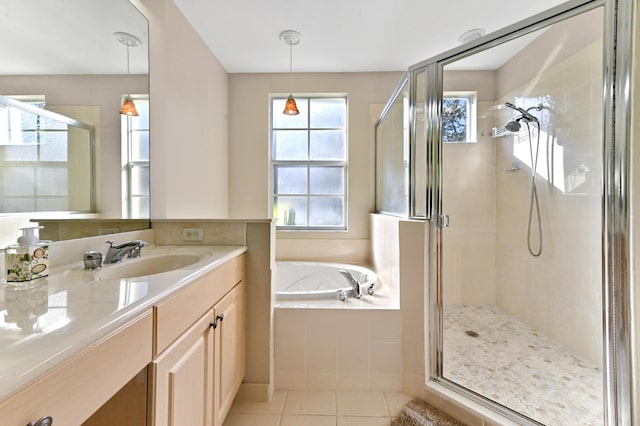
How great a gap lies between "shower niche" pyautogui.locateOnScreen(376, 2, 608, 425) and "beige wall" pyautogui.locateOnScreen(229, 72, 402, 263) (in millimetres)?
414

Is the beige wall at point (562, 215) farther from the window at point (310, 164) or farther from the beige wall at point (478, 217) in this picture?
the window at point (310, 164)

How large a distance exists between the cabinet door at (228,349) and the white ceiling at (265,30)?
1.13m

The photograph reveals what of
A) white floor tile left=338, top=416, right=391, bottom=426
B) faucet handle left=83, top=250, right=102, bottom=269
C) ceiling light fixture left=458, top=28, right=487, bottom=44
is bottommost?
white floor tile left=338, top=416, right=391, bottom=426

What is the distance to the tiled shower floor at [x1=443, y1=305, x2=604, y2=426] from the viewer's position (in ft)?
4.01

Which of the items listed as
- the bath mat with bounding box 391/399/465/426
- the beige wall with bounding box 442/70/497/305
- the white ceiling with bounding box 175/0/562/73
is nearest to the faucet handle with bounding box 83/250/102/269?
the bath mat with bounding box 391/399/465/426

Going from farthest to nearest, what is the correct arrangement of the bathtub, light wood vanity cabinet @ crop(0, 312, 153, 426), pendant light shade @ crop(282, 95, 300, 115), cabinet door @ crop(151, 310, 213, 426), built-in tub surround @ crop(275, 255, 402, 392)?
the bathtub
pendant light shade @ crop(282, 95, 300, 115)
built-in tub surround @ crop(275, 255, 402, 392)
cabinet door @ crop(151, 310, 213, 426)
light wood vanity cabinet @ crop(0, 312, 153, 426)

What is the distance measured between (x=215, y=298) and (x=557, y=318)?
2.12 m

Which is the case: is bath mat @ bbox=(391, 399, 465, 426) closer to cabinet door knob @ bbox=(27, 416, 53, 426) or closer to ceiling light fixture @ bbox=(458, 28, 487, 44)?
cabinet door knob @ bbox=(27, 416, 53, 426)

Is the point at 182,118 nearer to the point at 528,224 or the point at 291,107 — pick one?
the point at 291,107

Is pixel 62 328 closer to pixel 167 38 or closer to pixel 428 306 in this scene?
pixel 428 306

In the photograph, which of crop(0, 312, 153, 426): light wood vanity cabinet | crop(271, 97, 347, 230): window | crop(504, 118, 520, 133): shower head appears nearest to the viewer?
crop(0, 312, 153, 426): light wood vanity cabinet

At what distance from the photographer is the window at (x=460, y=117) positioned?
5.80 ft

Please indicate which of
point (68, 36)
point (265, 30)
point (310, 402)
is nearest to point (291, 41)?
point (265, 30)

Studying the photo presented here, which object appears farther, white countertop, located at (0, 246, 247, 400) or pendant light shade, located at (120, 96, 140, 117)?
pendant light shade, located at (120, 96, 140, 117)
